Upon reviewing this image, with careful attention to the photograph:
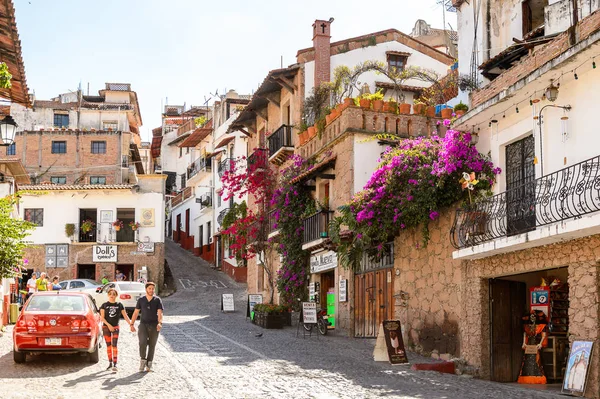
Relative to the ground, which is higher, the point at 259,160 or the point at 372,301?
the point at 259,160

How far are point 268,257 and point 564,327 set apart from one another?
1931 centimetres

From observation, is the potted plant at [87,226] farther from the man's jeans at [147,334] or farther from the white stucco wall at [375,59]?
the man's jeans at [147,334]

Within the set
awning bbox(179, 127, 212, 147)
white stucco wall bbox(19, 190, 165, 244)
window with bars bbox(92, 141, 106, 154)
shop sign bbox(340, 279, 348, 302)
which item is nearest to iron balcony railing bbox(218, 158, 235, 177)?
white stucco wall bbox(19, 190, 165, 244)

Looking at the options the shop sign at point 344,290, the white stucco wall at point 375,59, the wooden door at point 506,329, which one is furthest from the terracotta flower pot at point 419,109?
the wooden door at point 506,329

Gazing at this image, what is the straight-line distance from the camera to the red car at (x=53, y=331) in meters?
16.5

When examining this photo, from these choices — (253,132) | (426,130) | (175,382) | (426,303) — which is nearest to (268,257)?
(253,132)

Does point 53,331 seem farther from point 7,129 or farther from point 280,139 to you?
point 280,139

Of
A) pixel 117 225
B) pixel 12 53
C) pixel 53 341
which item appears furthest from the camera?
pixel 117 225

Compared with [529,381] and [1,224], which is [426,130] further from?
[1,224]

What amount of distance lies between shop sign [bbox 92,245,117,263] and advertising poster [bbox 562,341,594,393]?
3471 cm

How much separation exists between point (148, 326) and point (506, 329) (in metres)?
7.49

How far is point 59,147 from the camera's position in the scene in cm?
5322

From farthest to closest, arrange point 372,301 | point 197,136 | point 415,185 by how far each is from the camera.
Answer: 1. point 197,136
2. point 372,301
3. point 415,185

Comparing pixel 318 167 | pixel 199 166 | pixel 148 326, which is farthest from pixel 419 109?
pixel 199 166
